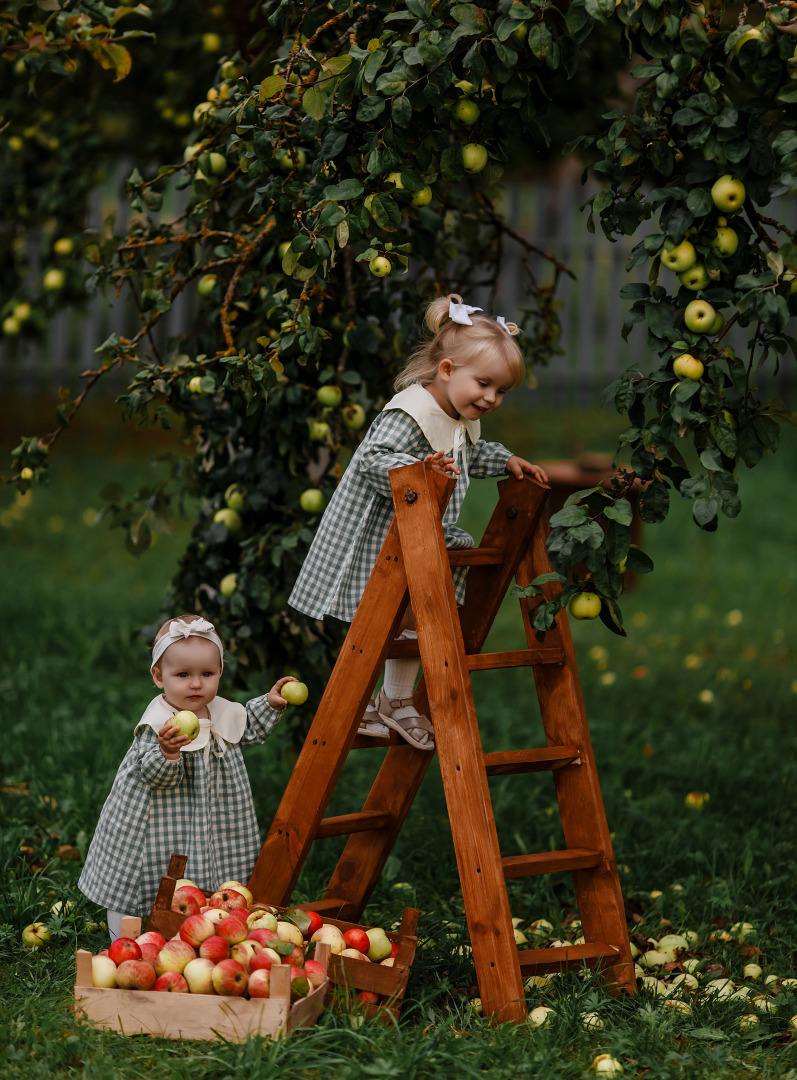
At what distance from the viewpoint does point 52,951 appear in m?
2.79

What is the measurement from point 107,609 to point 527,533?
11.7ft

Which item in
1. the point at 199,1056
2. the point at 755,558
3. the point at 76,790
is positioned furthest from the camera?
the point at 755,558

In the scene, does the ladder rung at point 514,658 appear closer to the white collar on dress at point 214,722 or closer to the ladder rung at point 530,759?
the ladder rung at point 530,759

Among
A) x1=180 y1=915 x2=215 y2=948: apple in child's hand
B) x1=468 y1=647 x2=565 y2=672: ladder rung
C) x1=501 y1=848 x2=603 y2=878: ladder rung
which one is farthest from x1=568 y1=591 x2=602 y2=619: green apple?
x1=180 y1=915 x2=215 y2=948: apple in child's hand

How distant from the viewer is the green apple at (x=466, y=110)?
102 inches

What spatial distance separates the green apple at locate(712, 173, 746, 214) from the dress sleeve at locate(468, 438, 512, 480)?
0.81 m

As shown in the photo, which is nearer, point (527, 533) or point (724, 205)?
point (724, 205)

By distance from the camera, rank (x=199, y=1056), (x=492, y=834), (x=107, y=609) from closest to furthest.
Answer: (x=199, y=1056) → (x=492, y=834) → (x=107, y=609)

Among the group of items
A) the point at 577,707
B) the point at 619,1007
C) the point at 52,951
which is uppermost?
the point at 577,707

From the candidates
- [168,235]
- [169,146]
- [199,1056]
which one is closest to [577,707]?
[199,1056]

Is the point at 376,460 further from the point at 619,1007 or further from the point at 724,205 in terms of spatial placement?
the point at 619,1007

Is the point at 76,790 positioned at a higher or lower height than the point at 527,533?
lower

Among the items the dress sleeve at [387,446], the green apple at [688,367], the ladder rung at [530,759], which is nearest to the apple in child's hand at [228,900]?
the ladder rung at [530,759]

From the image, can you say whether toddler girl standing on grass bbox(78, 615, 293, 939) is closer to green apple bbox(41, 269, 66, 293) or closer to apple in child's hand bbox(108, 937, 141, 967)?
apple in child's hand bbox(108, 937, 141, 967)
